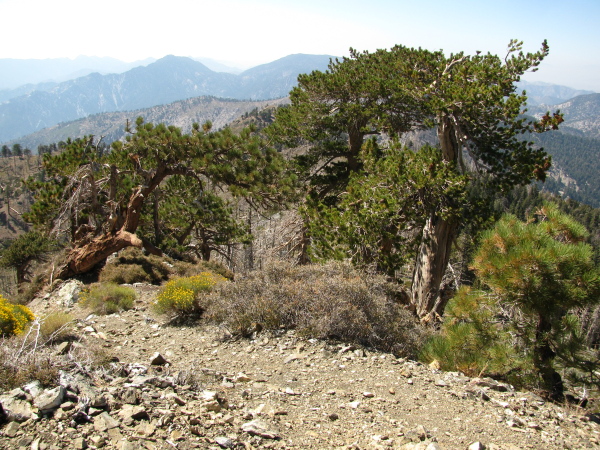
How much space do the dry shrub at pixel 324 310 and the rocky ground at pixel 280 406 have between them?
0.35 metres

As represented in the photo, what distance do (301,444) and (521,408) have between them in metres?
2.59

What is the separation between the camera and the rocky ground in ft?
9.60

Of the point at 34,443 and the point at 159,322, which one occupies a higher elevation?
the point at 34,443

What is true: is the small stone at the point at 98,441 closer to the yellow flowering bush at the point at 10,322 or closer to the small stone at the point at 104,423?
the small stone at the point at 104,423

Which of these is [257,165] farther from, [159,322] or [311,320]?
[311,320]

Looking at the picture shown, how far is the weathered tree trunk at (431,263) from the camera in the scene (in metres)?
9.23

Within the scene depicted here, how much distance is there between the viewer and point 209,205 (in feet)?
47.7

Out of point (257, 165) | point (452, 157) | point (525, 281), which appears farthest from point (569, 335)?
point (257, 165)

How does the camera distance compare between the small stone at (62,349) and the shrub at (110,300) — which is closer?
the small stone at (62,349)

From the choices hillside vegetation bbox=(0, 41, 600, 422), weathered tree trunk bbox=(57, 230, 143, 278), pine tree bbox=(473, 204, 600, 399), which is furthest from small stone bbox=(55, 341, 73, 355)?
weathered tree trunk bbox=(57, 230, 143, 278)

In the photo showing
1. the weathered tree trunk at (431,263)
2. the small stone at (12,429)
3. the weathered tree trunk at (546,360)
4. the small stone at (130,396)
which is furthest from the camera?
the weathered tree trunk at (431,263)

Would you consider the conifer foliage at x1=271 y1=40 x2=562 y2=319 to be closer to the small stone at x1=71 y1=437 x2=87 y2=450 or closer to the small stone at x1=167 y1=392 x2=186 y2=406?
the small stone at x1=167 y1=392 x2=186 y2=406

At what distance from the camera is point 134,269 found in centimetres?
1109

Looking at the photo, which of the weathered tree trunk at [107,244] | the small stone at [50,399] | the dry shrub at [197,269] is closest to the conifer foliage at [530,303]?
the small stone at [50,399]
